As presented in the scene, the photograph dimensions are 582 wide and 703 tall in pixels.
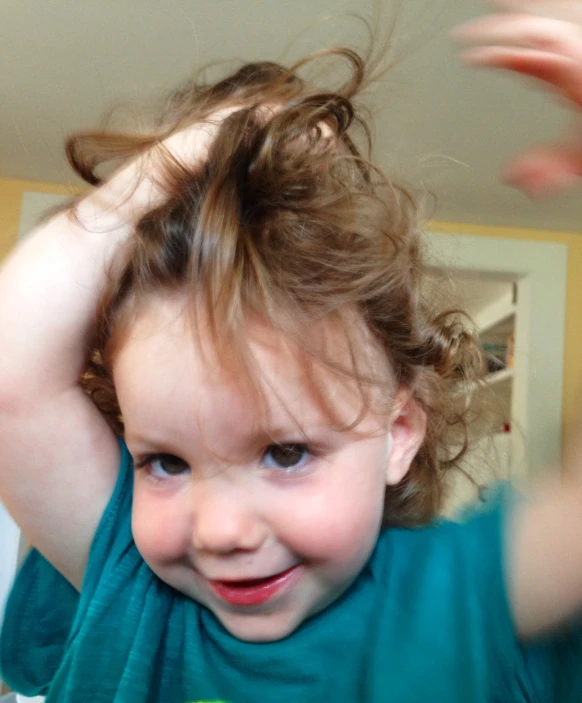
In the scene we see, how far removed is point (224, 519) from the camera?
459mm

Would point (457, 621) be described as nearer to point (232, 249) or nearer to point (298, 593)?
point (298, 593)

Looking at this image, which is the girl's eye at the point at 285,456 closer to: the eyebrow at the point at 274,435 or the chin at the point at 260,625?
the eyebrow at the point at 274,435

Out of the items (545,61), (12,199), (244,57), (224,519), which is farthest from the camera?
(12,199)

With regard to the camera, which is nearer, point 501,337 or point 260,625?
point 260,625

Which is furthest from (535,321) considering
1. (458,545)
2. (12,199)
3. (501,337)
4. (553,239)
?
(458,545)

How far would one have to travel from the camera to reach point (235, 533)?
46 cm

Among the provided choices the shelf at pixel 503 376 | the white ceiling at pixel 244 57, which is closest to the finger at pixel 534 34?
the white ceiling at pixel 244 57

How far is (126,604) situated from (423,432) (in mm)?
283

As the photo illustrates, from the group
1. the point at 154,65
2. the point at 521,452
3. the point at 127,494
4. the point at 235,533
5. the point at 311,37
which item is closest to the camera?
the point at 235,533

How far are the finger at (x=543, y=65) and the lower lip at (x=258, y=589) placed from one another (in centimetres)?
34

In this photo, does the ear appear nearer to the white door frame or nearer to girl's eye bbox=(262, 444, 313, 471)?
girl's eye bbox=(262, 444, 313, 471)

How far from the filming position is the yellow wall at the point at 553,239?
6.90 ft

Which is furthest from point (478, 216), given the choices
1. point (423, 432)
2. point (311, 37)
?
point (423, 432)

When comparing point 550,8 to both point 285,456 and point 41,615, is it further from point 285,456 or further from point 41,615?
point 41,615
